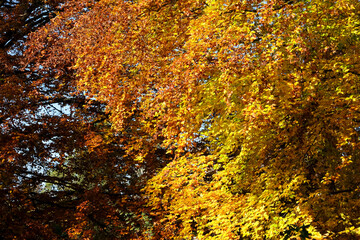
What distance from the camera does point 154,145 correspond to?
495 inches

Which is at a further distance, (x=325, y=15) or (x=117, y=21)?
(x=117, y=21)

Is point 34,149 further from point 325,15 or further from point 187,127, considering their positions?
point 325,15

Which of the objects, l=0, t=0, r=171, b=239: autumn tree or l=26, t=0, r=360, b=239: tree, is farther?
l=0, t=0, r=171, b=239: autumn tree

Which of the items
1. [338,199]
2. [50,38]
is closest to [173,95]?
[338,199]

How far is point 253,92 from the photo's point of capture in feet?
24.7

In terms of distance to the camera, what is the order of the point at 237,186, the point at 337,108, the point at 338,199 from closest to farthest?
the point at 337,108, the point at 338,199, the point at 237,186

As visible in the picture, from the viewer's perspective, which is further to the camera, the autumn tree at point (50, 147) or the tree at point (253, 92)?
the autumn tree at point (50, 147)

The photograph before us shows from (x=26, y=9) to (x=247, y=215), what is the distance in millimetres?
11586

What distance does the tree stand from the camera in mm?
7609

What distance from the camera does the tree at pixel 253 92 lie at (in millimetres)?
7609

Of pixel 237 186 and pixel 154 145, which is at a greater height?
pixel 154 145

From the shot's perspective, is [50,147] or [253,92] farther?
[50,147]

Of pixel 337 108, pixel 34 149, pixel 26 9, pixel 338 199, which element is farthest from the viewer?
pixel 26 9

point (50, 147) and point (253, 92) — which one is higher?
point (50, 147)
